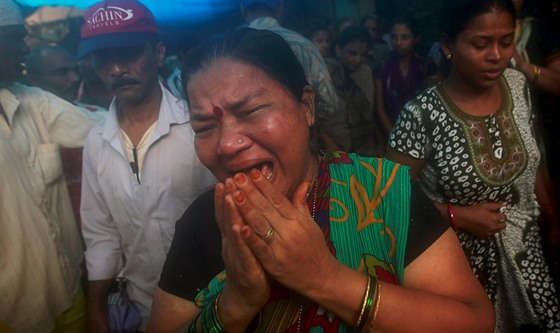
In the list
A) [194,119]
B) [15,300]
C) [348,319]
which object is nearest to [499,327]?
[348,319]

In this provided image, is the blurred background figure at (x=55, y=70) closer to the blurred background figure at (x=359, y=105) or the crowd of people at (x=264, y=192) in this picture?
the crowd of people at (x=264, y=192)

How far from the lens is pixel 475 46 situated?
6.82ft

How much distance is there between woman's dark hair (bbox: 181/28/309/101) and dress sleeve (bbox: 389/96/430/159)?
794mm

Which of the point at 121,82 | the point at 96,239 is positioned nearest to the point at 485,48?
the point at 121,82

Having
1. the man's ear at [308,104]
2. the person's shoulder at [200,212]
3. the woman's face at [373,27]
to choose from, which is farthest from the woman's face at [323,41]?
the person's shoulder at [200,212]

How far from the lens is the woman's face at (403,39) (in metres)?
4.73

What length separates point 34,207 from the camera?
2.00 m

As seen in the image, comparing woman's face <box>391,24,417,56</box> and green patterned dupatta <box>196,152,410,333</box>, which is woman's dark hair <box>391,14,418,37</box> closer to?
woman's face <box>391,24,417,56</box>

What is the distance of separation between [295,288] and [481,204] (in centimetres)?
134

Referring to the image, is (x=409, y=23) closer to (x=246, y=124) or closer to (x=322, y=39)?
(x=322, y=39)

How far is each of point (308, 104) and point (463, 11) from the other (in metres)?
1.09

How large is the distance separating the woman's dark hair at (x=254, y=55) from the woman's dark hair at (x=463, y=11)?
1.08m

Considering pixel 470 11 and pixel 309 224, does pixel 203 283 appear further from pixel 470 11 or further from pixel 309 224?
pixel 470 11

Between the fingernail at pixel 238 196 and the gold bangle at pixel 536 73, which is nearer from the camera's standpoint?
the fingernail at pixel 238 196
